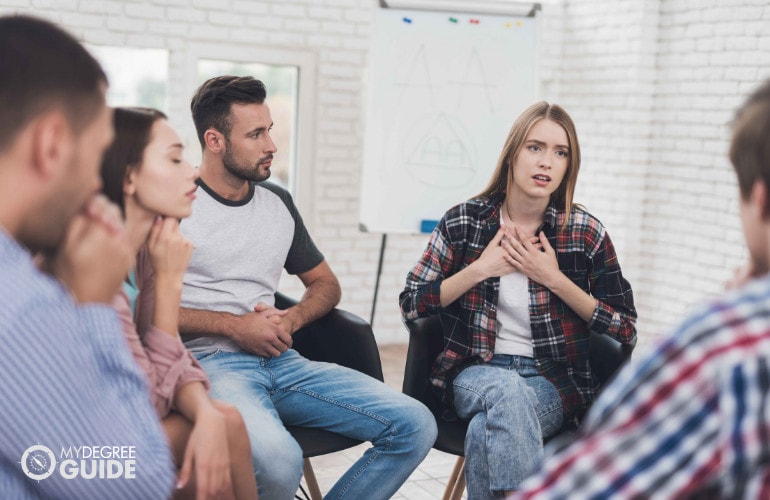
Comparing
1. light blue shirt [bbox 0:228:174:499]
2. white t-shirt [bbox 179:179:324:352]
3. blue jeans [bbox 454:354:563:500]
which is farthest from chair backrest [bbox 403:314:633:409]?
light blue shirt [bbox 0:228:174:499]

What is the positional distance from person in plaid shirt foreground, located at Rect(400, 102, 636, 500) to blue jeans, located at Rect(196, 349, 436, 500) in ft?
0.53

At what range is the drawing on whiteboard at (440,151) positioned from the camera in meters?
4.00

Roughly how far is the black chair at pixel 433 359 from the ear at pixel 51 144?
1428 millimetres

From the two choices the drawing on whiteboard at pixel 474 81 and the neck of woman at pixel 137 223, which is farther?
the drawing on whiteboard at pixel 474 81

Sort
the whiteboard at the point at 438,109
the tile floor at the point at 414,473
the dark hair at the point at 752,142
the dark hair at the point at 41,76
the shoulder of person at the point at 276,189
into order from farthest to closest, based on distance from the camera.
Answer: the whiteboard at the point at 438,109, the tile floor at the point at 414,473, the shoulder of person at the point at 276,189, the dark hair at the point at 41,76, the dark hair at the point at 752,142

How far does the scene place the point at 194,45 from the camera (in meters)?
4.41

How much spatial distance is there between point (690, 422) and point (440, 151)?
333 centimetres

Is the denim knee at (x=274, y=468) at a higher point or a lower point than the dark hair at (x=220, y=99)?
lower

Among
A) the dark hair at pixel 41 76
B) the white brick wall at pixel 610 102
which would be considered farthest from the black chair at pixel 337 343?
the white brick wall at pixel 610 102

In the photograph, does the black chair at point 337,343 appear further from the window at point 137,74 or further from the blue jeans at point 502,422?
the window at point 137,74

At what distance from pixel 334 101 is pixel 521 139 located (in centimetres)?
242

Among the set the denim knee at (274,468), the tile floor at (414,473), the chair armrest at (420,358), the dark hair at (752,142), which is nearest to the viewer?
the dark hair at (752,142)

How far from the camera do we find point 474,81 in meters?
4.04

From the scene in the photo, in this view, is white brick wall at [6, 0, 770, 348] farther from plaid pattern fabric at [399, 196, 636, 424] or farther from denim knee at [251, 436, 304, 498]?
denim knee at [251, 436, 304, 498]
